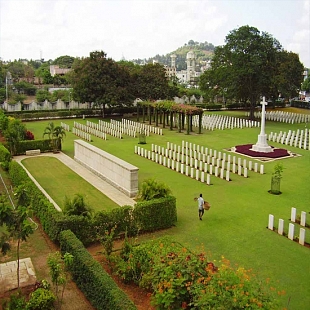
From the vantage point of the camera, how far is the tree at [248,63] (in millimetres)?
42000

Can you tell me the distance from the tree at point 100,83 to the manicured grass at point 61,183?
19.2m

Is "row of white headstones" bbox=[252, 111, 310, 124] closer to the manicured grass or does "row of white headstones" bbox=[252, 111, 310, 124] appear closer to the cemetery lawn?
the cemetery lawn

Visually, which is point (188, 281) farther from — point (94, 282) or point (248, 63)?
point (248, 63)

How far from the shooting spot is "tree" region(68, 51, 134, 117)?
42094 mm

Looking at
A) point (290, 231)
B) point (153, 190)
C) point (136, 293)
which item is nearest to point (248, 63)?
point (153, 190)

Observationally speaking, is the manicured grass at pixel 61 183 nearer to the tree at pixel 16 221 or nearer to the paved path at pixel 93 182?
the paved path at pixel 93 182

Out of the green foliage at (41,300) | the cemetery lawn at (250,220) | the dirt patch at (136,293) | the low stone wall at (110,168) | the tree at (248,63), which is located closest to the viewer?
the green foliage at (41,300)

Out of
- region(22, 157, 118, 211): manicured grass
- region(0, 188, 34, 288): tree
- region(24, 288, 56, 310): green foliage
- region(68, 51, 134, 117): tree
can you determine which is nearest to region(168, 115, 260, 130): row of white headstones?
region(68, 51, 134, 117): tree

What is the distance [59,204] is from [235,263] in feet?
27.1

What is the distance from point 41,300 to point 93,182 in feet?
36.1

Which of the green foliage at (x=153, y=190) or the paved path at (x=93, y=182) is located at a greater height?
the green foliage at (x=153, y=190)

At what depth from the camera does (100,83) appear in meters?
42.2

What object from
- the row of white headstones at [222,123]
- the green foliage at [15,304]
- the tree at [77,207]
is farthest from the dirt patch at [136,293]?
the row of white headstones at [222,123]

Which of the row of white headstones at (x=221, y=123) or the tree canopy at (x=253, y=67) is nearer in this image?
the row of white headstones at (x=221, y=123)
